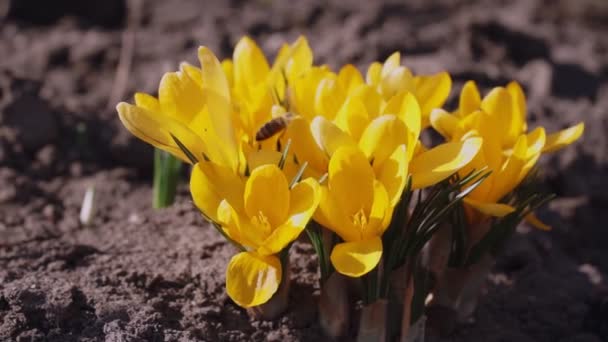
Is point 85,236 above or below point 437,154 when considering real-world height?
below

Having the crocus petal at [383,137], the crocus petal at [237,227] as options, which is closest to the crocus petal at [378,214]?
the crocus petal at [383,137]

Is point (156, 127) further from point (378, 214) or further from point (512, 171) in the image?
point (512, 171)

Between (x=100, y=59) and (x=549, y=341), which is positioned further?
(x=100, y=59)

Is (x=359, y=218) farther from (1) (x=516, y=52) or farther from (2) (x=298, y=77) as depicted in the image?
(1) (x=516, y=52)

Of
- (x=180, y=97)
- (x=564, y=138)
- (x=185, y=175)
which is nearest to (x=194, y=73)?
(x=180, y=97)

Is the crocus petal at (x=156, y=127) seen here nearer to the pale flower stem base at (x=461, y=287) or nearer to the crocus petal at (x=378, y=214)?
the crocus petal at (x=378, y=214)

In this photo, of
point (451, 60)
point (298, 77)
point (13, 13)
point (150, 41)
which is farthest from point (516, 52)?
point (13, 13)

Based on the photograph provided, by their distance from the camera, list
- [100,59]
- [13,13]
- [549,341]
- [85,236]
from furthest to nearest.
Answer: [13,13] < [100,59] < [85,236] < [549,341]
